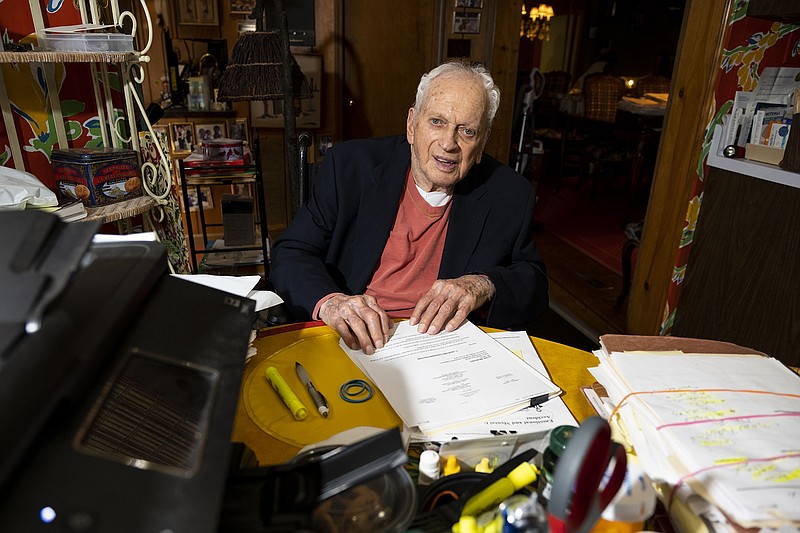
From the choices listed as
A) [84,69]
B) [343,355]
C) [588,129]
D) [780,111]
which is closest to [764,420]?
[343,355]

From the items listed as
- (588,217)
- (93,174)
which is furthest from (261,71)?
(588,217)

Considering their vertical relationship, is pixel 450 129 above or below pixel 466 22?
below

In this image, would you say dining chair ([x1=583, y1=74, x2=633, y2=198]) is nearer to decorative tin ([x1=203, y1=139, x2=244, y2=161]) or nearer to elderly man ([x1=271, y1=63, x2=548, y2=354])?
decorative tin ([x1=203, y1=139, x2=244, y2=161])

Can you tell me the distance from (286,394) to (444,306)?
424 mm

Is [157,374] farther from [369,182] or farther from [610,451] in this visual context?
[369,182]

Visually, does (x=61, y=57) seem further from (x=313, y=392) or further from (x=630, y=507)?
(x=630, y=507)

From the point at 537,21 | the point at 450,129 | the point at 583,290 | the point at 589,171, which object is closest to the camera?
the point at 450,129

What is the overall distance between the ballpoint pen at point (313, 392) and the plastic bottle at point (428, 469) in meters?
0.22

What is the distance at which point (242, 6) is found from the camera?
12.0 ft

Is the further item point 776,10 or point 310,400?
point 776,10

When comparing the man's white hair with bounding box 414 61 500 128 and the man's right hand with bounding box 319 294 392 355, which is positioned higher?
the man's white hair with bounding box 414 61 500 128

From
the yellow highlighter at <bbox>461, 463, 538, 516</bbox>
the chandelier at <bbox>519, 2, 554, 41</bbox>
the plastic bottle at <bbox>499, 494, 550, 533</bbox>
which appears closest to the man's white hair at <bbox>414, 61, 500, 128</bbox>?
the yellow highlighter at <bbox>461, 463, 538, 516</bbox>

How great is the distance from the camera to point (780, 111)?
201cm

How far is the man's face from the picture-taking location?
4.66 ft
